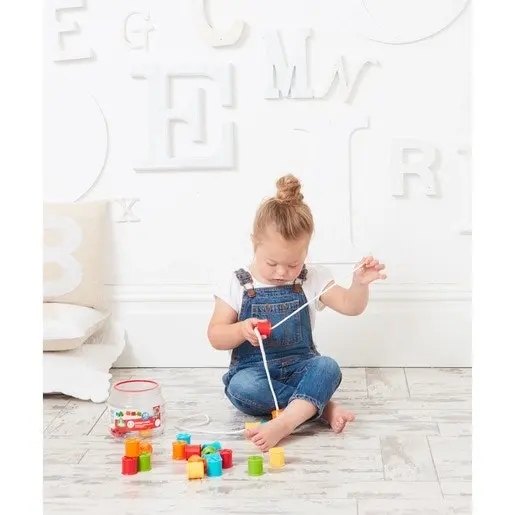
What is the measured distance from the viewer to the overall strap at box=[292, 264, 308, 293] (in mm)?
2092

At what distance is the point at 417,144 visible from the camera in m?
2.45

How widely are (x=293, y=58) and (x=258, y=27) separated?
0.13 m

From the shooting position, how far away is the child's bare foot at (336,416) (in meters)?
1.88

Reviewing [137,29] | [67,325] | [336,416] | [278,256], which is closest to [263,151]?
[137,29]

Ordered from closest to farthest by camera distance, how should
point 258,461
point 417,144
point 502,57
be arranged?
point 502,57
point 258,461
point 417,144

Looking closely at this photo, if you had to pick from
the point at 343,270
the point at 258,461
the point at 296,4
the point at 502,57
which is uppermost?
the point at 296,4

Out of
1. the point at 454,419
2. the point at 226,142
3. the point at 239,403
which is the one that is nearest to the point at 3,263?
the point at 239,403

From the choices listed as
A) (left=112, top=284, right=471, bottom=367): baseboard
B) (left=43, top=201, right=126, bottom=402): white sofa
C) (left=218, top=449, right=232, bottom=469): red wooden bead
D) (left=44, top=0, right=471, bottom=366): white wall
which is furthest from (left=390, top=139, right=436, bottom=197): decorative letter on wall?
(left=218, top=449, right=232, bottom=469): red wooden bead

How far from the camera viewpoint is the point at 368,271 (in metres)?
2.06

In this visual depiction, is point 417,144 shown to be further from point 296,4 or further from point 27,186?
point 27,186

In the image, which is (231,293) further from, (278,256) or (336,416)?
(336,416)

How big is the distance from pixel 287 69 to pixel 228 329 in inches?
32.8

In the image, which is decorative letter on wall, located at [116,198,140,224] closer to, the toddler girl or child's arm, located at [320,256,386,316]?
the toddler girl

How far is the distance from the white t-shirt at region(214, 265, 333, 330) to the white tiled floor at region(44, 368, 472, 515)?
0.81 ft
